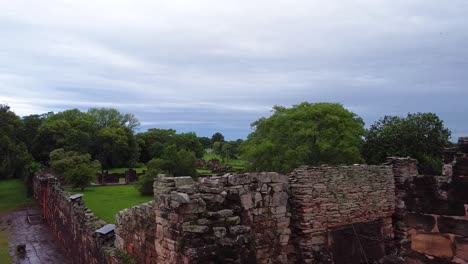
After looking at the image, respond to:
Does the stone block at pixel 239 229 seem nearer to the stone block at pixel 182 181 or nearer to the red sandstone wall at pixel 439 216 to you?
the stone block at pixel 182 181

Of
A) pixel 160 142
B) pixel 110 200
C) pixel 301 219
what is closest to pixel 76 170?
pixel 110 200

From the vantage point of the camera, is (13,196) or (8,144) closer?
(8,144)

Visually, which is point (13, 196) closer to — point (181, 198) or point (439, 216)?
point (181, 198)

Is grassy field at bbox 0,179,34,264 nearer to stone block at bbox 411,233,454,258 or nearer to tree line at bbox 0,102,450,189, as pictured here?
tree line at bbox 0,102,450,189

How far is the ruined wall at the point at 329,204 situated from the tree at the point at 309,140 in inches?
675

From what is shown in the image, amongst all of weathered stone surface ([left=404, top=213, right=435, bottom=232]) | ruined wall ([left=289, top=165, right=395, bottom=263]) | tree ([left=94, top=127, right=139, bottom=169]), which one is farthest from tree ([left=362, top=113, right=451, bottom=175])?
tree ([left=94, top=127, right=139, bottom=169])

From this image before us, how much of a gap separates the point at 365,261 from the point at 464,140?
24.5 ft

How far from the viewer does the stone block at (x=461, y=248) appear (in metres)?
3.82

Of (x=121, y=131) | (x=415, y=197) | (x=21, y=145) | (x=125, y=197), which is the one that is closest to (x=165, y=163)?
(x=125, y=197)

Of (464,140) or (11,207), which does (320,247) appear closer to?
(464,140)

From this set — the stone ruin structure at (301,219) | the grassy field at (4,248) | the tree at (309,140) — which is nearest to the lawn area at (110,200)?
the grassy field at (4,248)

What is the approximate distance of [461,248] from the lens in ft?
12.6

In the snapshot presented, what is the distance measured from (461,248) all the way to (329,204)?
6075 millimetres

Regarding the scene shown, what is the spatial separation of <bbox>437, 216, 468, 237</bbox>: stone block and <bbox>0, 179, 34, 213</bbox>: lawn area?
31597 millimetres
